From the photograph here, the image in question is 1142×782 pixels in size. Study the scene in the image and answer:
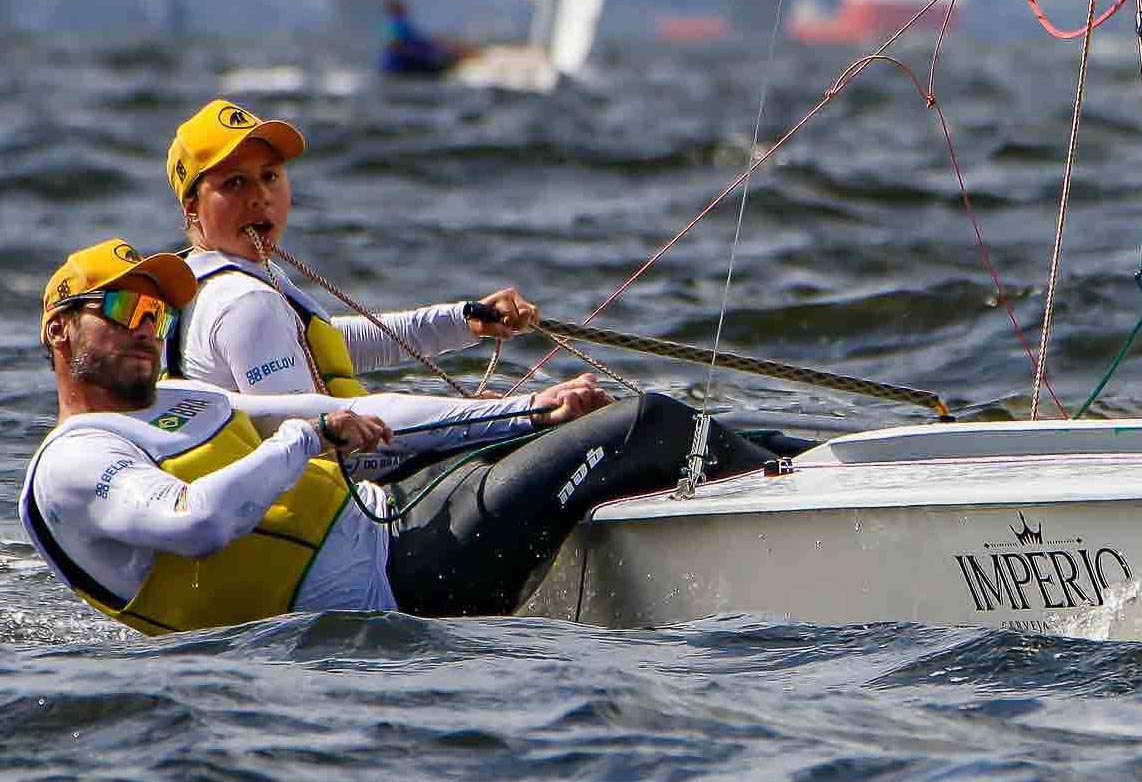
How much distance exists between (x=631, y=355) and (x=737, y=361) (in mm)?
3191

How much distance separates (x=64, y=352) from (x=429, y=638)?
830 mm

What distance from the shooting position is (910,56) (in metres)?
42.7

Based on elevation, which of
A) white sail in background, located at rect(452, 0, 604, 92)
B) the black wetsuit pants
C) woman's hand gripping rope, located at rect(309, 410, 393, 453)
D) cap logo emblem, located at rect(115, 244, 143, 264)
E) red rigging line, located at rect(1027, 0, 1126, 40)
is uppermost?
white sail in background, located at rect(452, 0, 604, 92)

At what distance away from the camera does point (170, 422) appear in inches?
140

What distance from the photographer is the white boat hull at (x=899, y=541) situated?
10.9ft

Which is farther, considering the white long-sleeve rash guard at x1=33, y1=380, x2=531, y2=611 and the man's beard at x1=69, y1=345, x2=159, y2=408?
the man's beard at x1=69, y1=345, x2=159, y2=408

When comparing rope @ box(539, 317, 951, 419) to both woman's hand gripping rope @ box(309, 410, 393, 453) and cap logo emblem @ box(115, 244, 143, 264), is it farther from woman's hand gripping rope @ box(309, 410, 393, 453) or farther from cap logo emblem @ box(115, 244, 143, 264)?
cap logo emblem @ box(115, 244, 143, 264)

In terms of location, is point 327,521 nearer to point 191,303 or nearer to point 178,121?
point 191,303

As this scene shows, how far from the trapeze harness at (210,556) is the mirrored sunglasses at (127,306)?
0.53 feet

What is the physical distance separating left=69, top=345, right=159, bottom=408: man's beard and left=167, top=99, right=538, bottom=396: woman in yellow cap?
0.27 metres

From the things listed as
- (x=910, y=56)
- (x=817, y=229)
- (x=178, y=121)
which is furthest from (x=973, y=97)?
(x=910, y=56)

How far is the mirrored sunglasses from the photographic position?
137 inches

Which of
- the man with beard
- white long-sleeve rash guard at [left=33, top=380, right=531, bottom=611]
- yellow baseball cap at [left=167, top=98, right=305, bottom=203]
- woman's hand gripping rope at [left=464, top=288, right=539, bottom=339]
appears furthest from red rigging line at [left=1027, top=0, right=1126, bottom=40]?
white long-sleeve rash guard at [left=33, top=380, right=531, bottom=611]

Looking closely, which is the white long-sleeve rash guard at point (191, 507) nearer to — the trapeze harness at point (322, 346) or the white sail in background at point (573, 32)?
the trapeze harness at point (322, 346)
